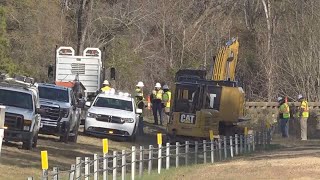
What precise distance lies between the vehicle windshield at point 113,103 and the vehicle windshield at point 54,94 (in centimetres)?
327

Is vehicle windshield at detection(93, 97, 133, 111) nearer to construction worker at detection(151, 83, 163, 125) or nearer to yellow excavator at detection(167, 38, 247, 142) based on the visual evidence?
yellow excavator at detection(167, 38, 247, 142)

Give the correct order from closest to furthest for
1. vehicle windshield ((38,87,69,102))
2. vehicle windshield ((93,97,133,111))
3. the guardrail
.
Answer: the guardrail, vehicle windshield ((38,87,69,102)), vehicle windshield ((93,97,133,111))

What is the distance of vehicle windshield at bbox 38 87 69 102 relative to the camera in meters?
32.2

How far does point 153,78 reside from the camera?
6600 cm

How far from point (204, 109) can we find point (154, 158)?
1122cm

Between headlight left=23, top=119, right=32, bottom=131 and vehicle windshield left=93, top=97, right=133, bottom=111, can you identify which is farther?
vehicle windshield left=93, top=97, right=133, bottom=111

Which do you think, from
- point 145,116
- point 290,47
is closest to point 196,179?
point 145,116

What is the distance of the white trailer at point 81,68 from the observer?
4241 cm

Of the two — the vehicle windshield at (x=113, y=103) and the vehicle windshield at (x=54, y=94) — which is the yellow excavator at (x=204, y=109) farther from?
the vehicle windshield at (x=54, y=94)

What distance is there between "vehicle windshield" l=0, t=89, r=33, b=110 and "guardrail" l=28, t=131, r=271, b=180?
3.72 meters

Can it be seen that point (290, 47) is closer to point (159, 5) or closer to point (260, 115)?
point (260, 115)

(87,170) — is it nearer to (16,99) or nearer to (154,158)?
(154,158)

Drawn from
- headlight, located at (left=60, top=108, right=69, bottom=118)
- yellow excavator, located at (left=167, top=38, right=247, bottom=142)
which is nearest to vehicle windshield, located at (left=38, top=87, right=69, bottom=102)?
headlight, located at (left=60, top=108, right=69, bottom=118)

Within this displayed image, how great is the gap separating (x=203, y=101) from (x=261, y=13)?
3405 cm
